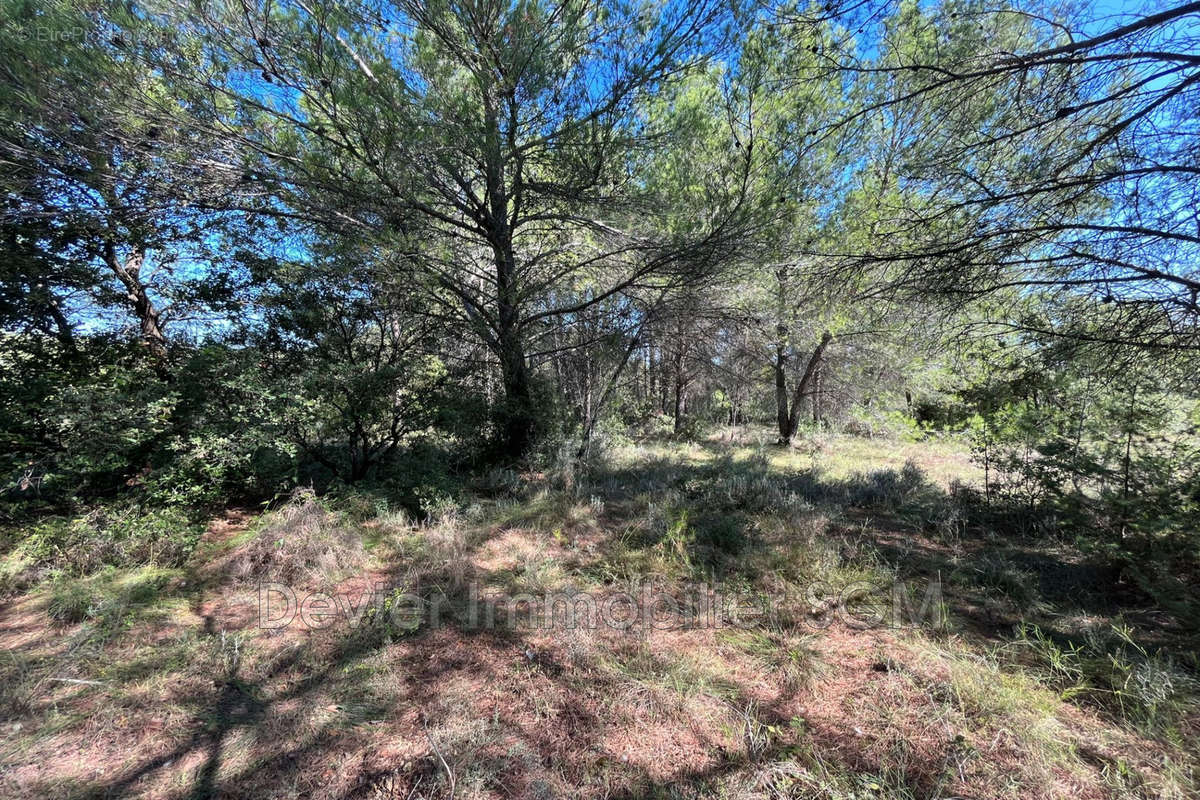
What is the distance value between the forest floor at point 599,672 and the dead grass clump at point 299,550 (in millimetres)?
25

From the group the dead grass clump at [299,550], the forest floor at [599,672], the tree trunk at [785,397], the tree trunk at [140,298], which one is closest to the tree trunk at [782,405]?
the tree trunk at [785,397]

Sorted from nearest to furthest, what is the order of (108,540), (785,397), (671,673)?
(671,673)
(108,540)
(785,397)

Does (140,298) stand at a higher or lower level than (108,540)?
higher

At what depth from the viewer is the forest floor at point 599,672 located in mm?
1724

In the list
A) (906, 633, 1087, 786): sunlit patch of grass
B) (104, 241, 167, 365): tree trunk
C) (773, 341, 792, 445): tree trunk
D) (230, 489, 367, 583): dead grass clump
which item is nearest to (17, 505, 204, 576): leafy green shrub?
(230, 489, 367, 583): dead grass clump

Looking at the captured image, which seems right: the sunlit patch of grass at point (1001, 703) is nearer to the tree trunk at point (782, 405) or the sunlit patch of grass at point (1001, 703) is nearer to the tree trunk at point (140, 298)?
the tree trunk at point (140, 298)

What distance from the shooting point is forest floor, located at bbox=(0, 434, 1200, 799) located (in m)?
1.72

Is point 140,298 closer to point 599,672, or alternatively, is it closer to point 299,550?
point 299,550

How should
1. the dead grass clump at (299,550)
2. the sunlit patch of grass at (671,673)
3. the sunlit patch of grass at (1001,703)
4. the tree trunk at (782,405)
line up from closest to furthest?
1. the sunlit patch of grass at (1001,703)
2. the sunlit patch of grass at (671,673)
3. the dead grass clump at (299,550)
4. the tree trunk at (782,405)

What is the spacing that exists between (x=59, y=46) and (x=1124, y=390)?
9.73m

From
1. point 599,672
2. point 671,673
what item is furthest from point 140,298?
point 671,673

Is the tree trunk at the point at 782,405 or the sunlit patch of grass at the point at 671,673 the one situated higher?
the tree trunk at the point at 782,405

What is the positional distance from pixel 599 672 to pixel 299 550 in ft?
9.89

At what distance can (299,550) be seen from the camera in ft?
11.8
